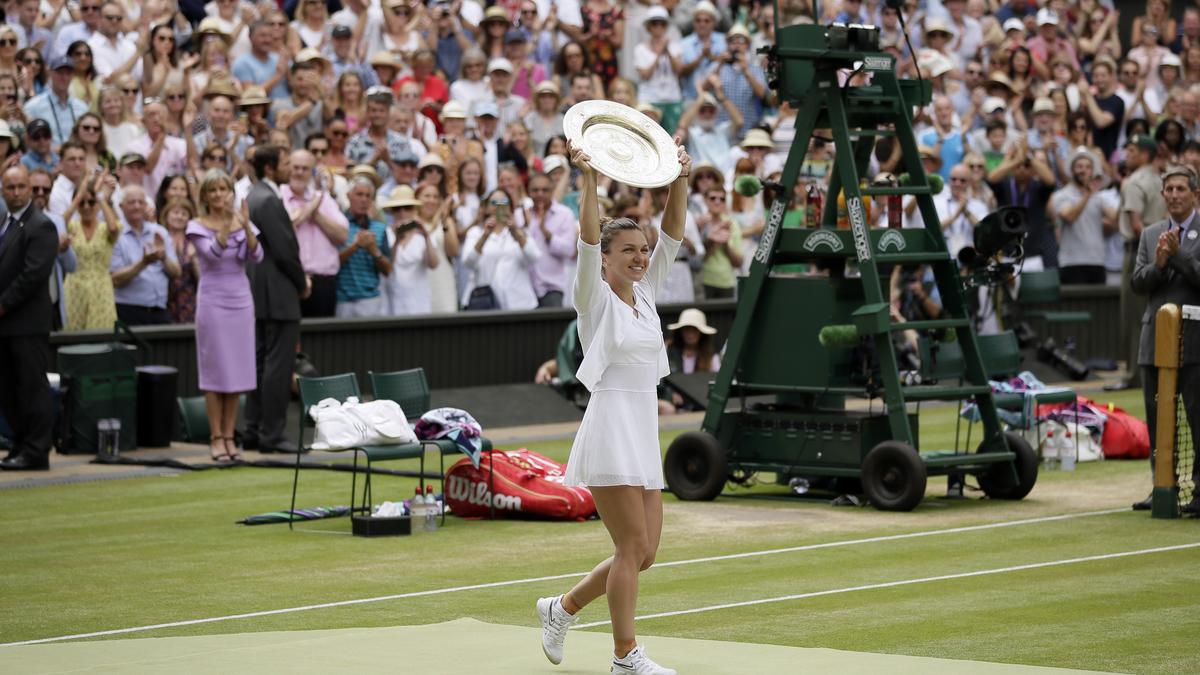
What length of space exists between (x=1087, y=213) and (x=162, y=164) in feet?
38.2

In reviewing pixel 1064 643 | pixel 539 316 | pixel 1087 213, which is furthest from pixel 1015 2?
pixel 1064 643

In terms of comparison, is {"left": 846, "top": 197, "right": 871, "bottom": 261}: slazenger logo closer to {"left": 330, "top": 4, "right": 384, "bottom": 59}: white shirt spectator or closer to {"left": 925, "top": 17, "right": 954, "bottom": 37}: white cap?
{"left": 330, "top": 4, "right": 384, "bottom": 59}: white shirt spectator

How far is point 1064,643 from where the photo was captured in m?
9.06

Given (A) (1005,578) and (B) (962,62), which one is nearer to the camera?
(A) (1005,578)

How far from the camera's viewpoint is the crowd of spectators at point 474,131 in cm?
1841

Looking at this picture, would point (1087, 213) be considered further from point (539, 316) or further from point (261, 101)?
point (261, 101)

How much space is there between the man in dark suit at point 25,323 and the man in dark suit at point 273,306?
180 centimetres

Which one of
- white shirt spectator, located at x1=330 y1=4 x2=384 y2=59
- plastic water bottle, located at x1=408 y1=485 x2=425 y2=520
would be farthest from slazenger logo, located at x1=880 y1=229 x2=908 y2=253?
white shirt spectator, located at x1=330 y1=4 x2=384 y2=59

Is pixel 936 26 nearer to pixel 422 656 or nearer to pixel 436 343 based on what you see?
pixel 436 343

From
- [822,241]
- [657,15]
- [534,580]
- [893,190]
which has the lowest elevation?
[534,580]

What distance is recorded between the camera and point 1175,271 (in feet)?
44.4

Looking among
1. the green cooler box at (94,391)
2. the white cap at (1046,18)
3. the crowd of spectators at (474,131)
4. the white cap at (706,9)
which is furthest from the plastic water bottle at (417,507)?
the white cap at (1046,18)

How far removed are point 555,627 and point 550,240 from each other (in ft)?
41.0

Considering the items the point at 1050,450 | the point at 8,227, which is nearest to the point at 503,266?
the point at 8,227
